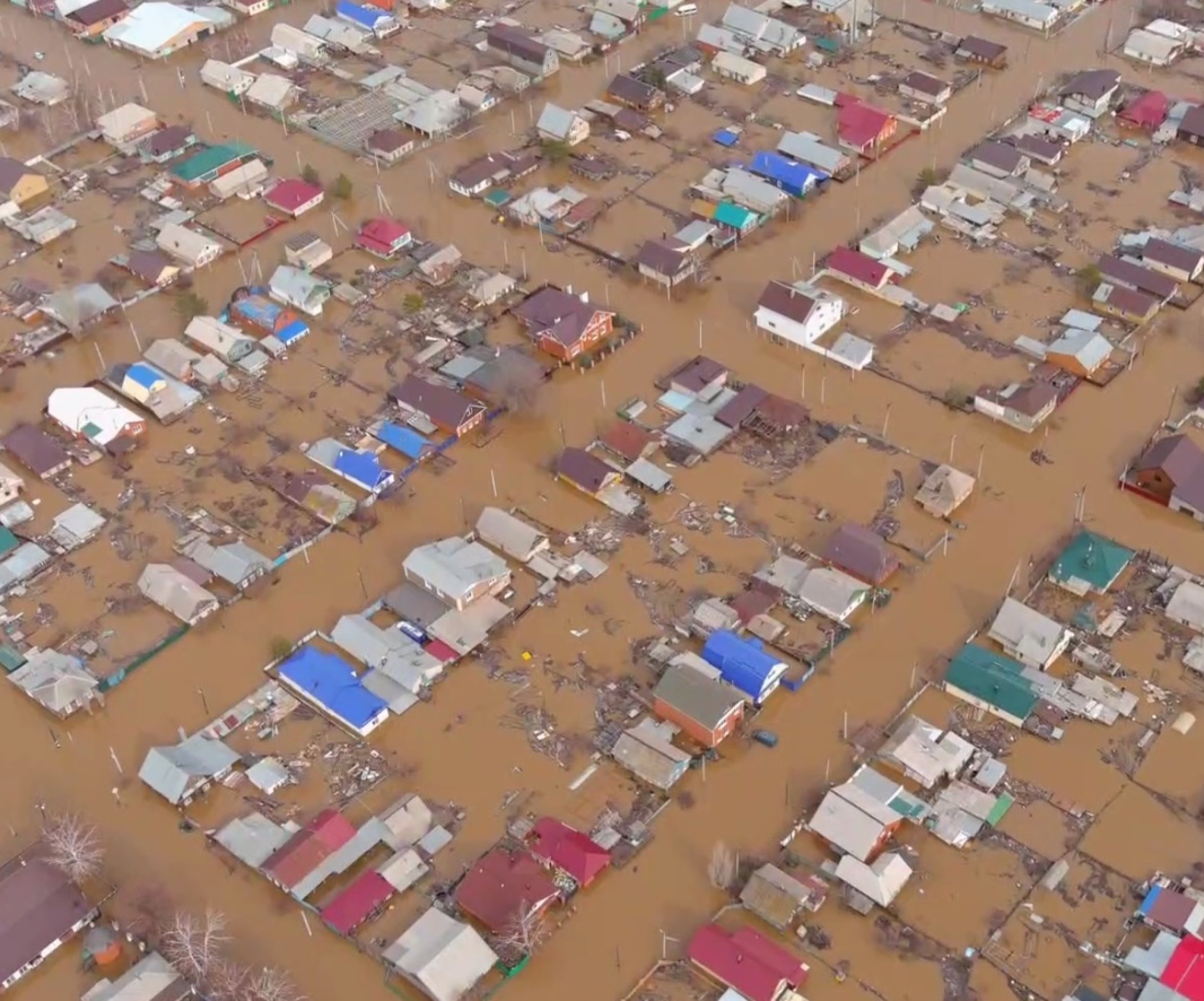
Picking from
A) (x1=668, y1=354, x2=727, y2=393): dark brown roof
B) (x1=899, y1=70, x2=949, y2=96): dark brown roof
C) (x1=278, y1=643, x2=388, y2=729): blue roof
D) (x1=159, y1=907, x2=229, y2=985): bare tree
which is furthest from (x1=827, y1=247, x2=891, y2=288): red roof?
(x1=159, y1=907, x2=229, y2=985): bare tree

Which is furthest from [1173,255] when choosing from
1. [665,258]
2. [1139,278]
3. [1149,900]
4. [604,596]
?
[1149,900]

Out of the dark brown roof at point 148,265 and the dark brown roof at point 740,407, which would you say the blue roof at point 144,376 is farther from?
the dark brown roof at point 740,407

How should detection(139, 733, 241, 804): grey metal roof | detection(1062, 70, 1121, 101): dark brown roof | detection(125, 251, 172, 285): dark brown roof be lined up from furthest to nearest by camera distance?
1. detection(1062, 70, 1121, 101): dark brown roof
2. detection(125, 251, 172, 285): dark brown roof
3. detection(139, 733, 241, 804): grey metal roof

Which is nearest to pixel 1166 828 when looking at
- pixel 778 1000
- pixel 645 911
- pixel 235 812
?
pixel 778 1000

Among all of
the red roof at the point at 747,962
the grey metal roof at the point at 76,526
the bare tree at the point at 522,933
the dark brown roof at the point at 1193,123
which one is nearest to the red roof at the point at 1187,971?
the red roof at the point at 747,962

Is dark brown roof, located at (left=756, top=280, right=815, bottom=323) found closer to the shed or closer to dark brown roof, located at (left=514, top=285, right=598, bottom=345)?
dark brown roof, located at (left=514, top=285, right=598, bottom=345)

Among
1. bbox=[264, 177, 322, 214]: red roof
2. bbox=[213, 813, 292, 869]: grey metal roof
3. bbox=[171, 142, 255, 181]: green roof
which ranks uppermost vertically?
bbox=[171, 142, 255, 181]: green roof
